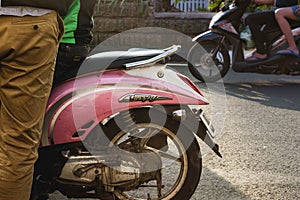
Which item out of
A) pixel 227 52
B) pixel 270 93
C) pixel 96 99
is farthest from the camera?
pixel 227 52

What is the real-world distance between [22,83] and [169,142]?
3.29 feet

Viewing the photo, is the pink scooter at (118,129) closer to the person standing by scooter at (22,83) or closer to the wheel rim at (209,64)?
the person standing by scooter at (22,83)

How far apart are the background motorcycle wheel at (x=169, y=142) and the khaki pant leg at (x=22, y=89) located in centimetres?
58

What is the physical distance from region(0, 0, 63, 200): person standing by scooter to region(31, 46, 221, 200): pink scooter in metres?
0.36

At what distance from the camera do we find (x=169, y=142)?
307 cm

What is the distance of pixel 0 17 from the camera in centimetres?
234

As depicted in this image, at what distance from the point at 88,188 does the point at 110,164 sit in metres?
0.19

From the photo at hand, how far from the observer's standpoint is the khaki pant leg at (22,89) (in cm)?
234

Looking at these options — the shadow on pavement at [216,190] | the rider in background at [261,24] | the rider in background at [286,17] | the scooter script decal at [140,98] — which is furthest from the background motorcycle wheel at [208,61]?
the scooter script decal at [140,98]

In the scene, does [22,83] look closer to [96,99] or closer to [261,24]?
[96,99]

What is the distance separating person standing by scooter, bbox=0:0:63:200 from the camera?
7.68ft

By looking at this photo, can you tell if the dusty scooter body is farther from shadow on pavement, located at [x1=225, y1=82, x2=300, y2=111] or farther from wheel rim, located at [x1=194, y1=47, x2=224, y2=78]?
shadow on pavement, located at [x1=225, y1=82, x2=300, y2=111]

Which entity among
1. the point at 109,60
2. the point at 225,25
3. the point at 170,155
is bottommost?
the point at 225,25

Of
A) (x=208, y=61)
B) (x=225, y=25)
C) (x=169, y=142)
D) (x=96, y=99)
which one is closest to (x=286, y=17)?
(x=225, y=25)
